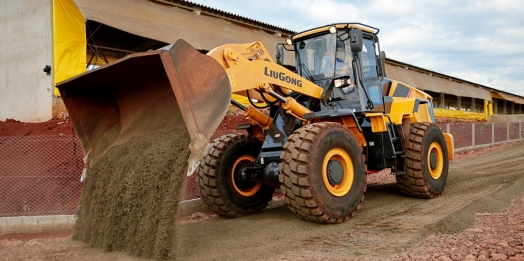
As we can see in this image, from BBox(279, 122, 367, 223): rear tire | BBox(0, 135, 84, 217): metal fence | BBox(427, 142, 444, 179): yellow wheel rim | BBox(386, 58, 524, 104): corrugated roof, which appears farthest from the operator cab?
BBox(386, 58, 524, 104): corrugated roof

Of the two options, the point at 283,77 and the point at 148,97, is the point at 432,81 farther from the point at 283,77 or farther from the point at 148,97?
the point at 148,97

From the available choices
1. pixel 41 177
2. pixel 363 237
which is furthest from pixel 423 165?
pixel 41 177

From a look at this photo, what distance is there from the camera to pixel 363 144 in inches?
252

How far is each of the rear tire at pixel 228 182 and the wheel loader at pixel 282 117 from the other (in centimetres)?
2

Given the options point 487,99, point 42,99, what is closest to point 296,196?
point 42,99

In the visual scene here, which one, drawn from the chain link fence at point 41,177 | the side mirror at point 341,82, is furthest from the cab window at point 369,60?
the chain link fence at point 41,177

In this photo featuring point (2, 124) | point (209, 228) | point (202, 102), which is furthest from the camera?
point (2, 124)

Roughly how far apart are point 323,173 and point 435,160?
3.03 m

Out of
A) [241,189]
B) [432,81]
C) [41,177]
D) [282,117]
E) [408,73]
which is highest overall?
[408,73]

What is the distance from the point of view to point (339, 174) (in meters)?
5.50

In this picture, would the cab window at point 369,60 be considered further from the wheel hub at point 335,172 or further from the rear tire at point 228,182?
the rear tire at point 228,182

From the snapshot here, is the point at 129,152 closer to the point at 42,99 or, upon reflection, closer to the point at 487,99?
the point at 42,99

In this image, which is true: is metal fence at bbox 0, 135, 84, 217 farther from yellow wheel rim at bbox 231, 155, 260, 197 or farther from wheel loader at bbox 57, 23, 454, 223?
yellow wheel rim at bbox 231, 155, 260, 197

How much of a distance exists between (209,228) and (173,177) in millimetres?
1556
